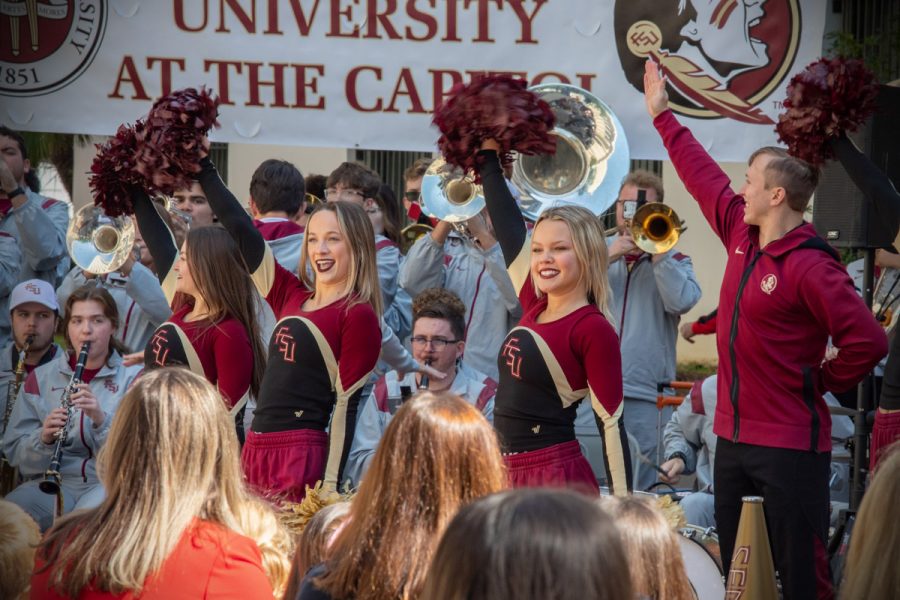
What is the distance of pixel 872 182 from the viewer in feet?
14.2

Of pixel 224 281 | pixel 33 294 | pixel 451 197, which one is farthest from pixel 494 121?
pixel 33 294

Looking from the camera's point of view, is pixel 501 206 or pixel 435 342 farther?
pixel 435 342

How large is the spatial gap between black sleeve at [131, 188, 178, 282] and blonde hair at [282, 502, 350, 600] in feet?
9.14

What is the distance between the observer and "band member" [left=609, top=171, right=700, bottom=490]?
6.48m

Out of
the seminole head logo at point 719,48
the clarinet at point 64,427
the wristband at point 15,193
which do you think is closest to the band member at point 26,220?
the wristband at point 15,193

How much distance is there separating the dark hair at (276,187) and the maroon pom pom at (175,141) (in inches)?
41.1

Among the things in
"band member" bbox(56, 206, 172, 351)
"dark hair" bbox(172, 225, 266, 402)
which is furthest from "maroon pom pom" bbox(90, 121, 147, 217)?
"band member" bbox(56, 206, 172, 351)

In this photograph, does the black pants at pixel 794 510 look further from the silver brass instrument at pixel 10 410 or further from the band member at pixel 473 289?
the silver brass instrument at pixel 10 410

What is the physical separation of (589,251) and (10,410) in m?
3.95

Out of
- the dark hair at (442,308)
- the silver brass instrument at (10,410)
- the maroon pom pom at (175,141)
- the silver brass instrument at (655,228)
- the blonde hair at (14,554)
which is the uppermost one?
the maroon pom pom at (175,141)

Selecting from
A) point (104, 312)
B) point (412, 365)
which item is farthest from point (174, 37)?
point (412, 365)

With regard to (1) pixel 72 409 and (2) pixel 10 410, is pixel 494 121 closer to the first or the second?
(1) pixel 72 409

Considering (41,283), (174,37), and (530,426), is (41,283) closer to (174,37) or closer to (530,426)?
(174,37)

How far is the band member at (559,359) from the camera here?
4.24m
